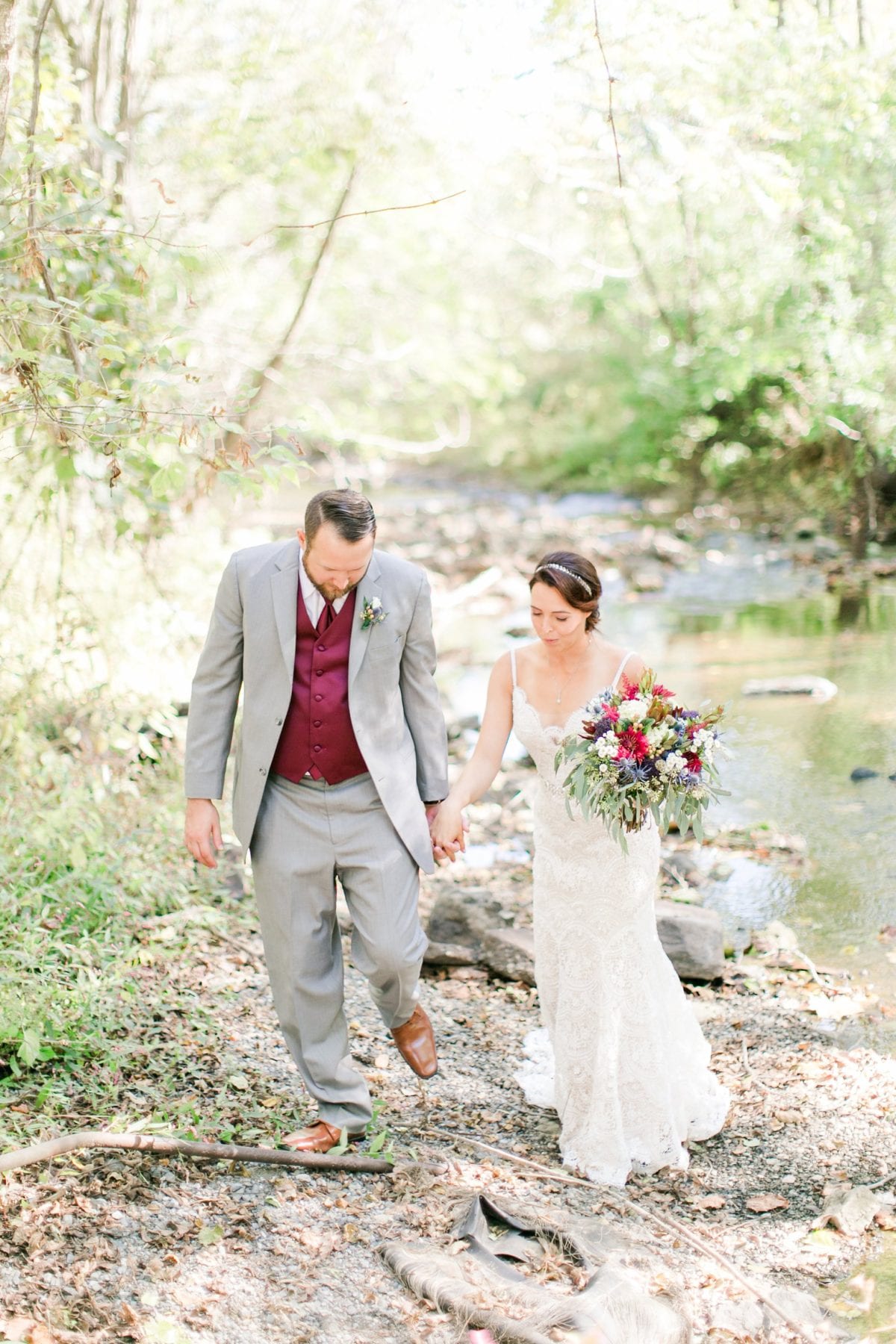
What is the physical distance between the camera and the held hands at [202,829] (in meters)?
3.82

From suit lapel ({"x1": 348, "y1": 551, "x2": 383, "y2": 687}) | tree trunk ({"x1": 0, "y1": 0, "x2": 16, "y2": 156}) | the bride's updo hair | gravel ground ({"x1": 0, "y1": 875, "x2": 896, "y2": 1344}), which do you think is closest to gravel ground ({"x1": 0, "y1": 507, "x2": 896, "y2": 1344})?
gravel ground ({"x1": 0, "y1": 875, "x2": 896, "y2": 1344})

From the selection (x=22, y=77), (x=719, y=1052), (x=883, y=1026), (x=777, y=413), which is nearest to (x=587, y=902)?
(x=719, y=1052)

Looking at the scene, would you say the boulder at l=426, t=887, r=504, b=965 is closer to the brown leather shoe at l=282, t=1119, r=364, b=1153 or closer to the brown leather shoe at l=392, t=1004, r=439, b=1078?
the brown leather shoe at l=392, t=1004, r=439, b=1078

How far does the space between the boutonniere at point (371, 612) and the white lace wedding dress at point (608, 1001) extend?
25.8 inches

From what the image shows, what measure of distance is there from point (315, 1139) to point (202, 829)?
1.04m

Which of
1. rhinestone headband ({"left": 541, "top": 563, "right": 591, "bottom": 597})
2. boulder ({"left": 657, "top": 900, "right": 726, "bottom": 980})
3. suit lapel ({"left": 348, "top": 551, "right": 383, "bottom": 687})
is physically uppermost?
rhinestone headband ({"left": 541, "top": 563, "right": 591, "bottom": 597})

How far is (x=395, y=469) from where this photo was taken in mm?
32281

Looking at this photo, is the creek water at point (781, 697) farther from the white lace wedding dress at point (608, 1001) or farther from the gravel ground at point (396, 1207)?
the white lace wedding dress at point (608, 1001)

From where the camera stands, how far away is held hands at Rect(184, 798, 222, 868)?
382 centimetres

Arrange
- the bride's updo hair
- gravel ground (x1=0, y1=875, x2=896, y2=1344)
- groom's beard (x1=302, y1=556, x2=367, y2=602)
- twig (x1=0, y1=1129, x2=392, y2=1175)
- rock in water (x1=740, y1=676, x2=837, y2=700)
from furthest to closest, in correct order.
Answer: rock in water (x1=740, y1=676, x2=837, y2=700)
the bride's updo hair
groom's beard (x1=302, y1=556, x2=367, y2=602)
twig (x1=0, y1=1129, x2=392, y2=1175)
gravel ground (x1=0, y1=875, x2=896, y2=1344)

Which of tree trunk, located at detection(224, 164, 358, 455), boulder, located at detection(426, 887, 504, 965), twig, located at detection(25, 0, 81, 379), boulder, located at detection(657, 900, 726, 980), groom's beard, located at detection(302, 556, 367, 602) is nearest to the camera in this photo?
groom's beard, located at detection(302, 556, 367, 602)

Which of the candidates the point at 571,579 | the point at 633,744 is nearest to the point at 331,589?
the point at 571,579

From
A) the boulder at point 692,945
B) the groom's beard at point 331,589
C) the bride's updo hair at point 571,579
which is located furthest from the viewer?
the boulder at point 692,945

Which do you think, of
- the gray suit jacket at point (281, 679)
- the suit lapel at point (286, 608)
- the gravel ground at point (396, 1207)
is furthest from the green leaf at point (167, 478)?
the gravel ground at point (396, 1207)
